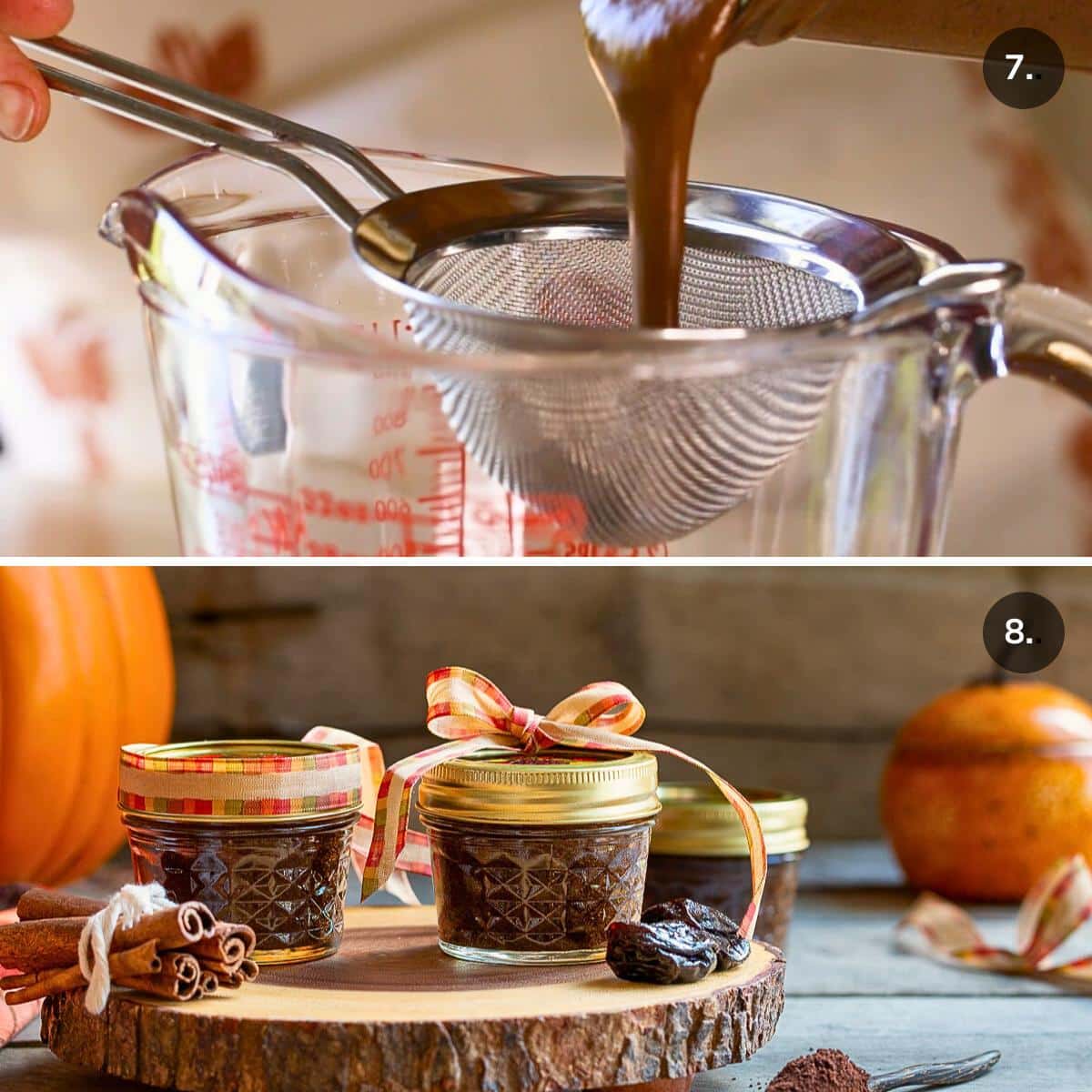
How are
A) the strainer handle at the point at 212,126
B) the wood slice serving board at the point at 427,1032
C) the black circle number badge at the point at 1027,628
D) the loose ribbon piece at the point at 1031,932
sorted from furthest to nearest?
the black circle number badge at the point at 1027,628 < the loose ribbon piece at the point at 1031,932 < the strainer handle at the point at 212,126 < the wood slice serving board at the point at 427,1032

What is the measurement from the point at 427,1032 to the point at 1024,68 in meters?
0.49

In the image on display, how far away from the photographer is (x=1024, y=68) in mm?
644

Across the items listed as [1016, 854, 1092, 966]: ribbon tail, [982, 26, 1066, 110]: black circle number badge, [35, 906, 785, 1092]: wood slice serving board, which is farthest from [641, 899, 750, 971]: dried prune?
[982, 26, 1066, 110]: black circle number badge

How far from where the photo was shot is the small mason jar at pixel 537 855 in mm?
438

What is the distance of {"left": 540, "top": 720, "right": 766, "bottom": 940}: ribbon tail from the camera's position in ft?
1.54

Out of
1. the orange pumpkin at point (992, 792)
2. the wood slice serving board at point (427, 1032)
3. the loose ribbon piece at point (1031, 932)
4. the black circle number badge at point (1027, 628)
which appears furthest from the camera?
the black circle number badge at point (1027, 628)

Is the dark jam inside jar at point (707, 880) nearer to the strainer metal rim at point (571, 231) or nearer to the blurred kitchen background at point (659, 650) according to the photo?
the strainer metal rim at point (571, 231)

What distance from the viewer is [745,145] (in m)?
0.79

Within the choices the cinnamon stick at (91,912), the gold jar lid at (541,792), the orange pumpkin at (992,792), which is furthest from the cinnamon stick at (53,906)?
the orange pumpkin at (992,792)

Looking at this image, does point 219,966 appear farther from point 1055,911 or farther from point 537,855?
point 1055,911

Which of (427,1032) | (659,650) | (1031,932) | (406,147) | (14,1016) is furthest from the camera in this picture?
(659,650)

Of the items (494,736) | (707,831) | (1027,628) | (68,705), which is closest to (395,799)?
(494,736)

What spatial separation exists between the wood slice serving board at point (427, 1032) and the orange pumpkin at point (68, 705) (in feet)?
0.92

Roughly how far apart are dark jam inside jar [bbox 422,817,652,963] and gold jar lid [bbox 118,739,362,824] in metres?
0.04
